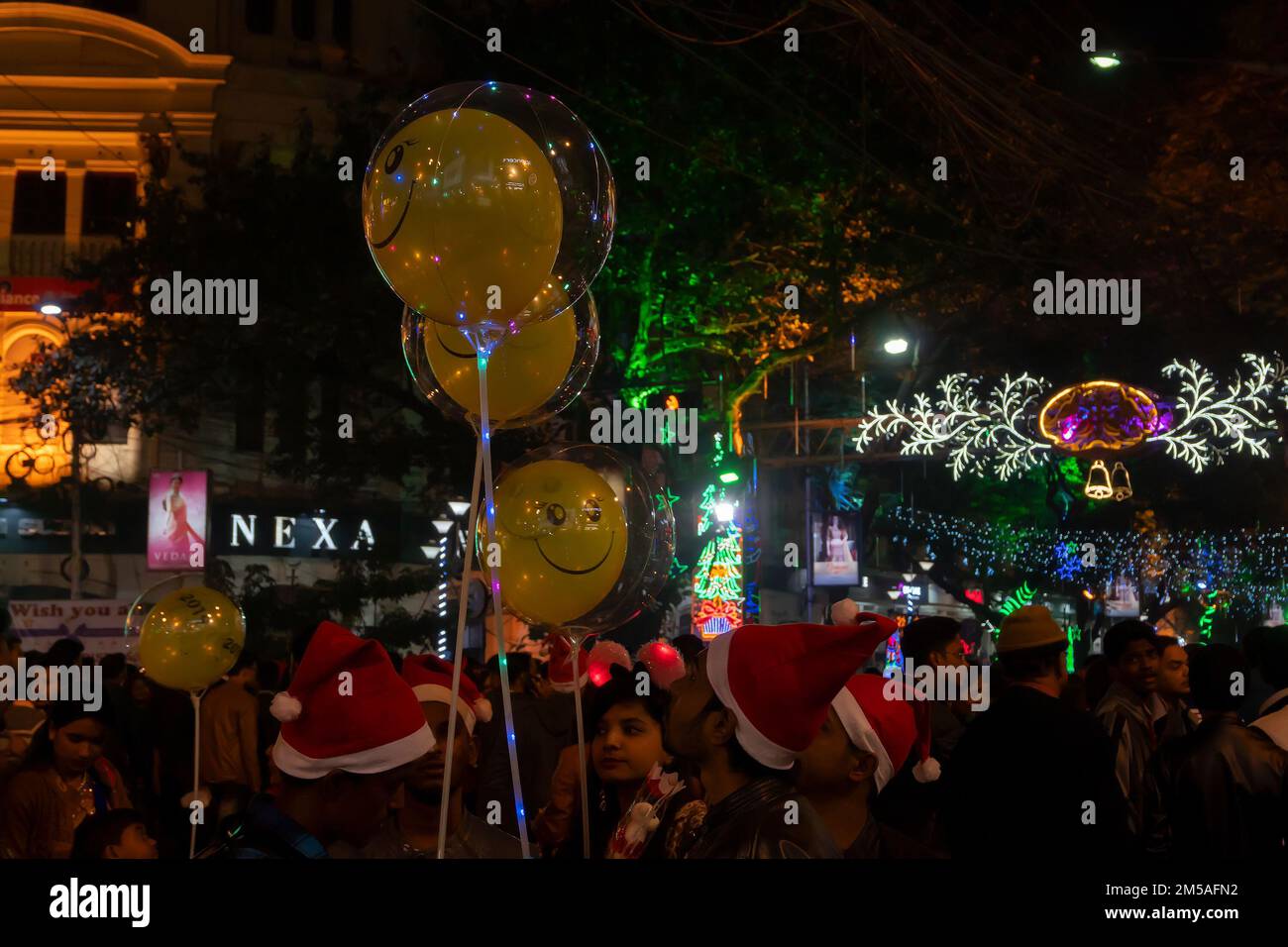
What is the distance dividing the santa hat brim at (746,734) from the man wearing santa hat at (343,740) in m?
0.84

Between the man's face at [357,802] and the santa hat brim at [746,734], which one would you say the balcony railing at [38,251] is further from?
the santa hat brim at [746,734]

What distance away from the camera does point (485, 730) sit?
798 centimetres

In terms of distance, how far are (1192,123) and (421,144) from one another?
9238 millimetres

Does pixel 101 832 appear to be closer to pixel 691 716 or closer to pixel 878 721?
pixel 691 716

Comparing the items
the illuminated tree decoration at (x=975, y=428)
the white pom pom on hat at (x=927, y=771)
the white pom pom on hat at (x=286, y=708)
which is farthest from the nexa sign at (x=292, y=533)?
the white pom pom on hat at (x=286, y=708)

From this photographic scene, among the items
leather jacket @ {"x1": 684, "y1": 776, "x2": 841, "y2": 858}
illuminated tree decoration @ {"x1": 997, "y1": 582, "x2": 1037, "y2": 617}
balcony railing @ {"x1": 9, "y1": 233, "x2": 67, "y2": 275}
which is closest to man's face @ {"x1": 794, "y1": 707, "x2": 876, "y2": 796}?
leather jacket @ {"x1": 684, "y1": 776, "x2": 841, "y2": 858}

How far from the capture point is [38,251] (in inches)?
1156

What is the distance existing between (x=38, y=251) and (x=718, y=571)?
51.5 ft

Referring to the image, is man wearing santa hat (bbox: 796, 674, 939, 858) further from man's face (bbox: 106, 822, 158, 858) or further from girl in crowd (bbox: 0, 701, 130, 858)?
girl in crowd (bbox: 0, 701, 130, 858)

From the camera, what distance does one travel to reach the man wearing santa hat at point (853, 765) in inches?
185

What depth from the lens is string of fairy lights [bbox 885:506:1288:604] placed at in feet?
96.5

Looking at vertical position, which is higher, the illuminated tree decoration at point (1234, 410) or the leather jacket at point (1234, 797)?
the illuminated tree decoration at point (1234, 410)

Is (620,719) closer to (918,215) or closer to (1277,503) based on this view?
(918,215)

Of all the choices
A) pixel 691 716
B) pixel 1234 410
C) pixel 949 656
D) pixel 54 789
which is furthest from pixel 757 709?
pixel 1234 410
